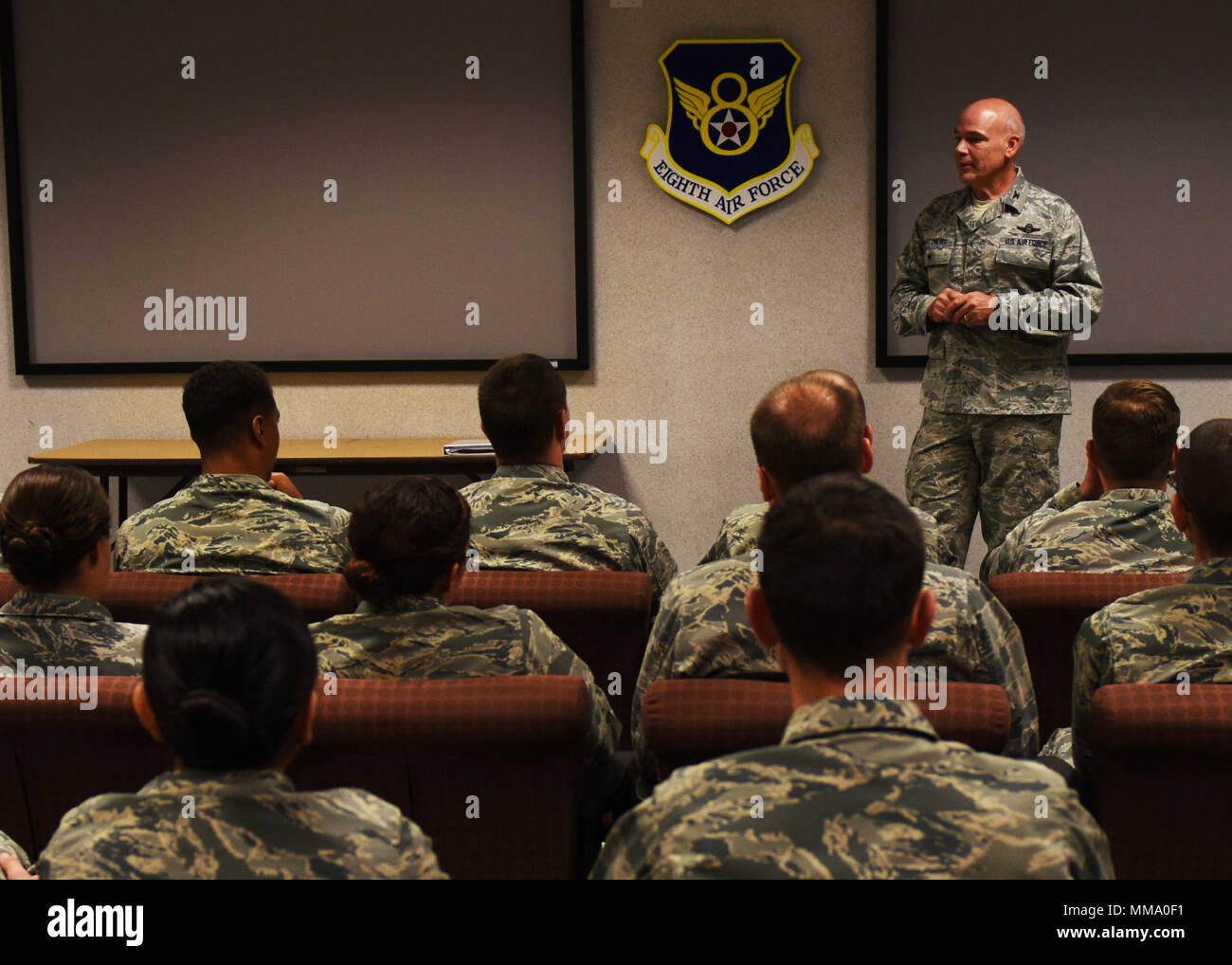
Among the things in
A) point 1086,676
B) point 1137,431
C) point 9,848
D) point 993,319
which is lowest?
point 9,848

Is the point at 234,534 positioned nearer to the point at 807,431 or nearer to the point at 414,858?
the point at 807,431

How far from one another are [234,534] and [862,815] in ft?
6.37

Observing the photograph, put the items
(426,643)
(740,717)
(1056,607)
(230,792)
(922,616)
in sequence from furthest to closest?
1. (1056,607)
2. (426,643)
3. (740,717)
4. (922,616)
5. (230,792)

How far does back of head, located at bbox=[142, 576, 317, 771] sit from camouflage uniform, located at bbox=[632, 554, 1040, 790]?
720mm

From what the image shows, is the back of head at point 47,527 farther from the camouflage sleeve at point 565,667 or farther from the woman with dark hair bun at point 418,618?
the camouflage sleeve at point 565,667

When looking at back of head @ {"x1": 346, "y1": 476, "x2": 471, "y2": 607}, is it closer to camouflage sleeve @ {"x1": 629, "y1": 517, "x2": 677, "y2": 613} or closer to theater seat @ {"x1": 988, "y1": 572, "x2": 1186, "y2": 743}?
camouflage sleeve @ {"x1": 629, "y1": 517, "x2": 677, "y2": 613}

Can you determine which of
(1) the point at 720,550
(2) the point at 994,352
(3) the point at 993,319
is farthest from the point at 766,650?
(2) the point at 994,352

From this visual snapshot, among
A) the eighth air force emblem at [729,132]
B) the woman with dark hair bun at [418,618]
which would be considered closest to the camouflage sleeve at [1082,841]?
the woman with dark hair bun at [418,618]

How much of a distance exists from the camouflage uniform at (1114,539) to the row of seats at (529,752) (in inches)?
39.3

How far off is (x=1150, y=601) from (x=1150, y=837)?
0.38m

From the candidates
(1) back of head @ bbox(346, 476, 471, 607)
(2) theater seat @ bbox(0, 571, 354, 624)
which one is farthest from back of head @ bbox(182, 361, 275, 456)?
(1) back of head @ bbox(346, 476, 471, 607)

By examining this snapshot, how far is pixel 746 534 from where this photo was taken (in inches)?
92.5

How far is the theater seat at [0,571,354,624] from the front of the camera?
2107 millimetres
